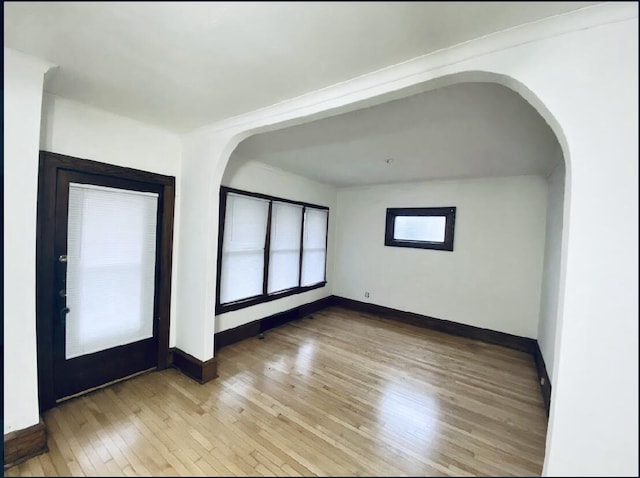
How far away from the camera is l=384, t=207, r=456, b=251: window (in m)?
4.18

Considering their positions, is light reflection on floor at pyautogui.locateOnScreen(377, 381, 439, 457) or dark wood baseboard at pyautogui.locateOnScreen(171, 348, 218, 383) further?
dark wood baseboard at pyautogui.locateOnScreen(171, 348, 218, 383)

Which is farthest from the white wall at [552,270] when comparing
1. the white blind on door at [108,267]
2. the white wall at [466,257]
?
the white blind on door at [108,267]

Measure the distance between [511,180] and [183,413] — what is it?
4.66 m

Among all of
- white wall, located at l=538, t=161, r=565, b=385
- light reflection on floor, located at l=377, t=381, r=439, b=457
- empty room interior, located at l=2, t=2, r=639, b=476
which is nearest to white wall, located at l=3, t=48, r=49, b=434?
empty room interior, located at l=2, t=2, r=639, b=476

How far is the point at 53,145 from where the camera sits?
75.4 inches

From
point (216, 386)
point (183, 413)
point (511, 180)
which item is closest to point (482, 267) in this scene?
point (511, 180)

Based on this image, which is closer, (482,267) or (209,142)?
(209,142)

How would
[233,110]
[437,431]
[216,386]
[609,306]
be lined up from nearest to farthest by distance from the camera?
[609,306] → [437,431] → [233,110] → [216,386]

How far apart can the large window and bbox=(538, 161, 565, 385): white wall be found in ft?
10.3

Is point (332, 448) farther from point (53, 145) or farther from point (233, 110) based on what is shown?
point (53, 145)

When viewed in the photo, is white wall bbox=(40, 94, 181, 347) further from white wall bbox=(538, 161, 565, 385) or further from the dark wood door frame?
white wall bbox=(538, 161, 565, 385)

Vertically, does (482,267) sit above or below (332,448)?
above

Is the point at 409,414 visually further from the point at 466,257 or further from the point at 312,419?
the point at 466,257

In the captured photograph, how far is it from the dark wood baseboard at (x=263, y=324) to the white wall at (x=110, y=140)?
0.64m
